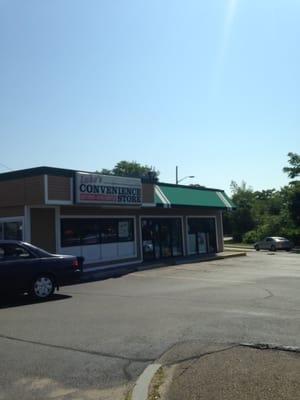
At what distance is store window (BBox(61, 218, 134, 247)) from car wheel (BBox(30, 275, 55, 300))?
7.66 metres

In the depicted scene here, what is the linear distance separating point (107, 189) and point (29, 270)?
29.0 ft

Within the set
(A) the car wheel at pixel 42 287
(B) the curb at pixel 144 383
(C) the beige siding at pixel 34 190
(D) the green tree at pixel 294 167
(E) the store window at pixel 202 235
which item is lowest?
(B) the curb at pixel 144 383

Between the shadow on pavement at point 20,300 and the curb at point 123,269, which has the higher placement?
the curb at point 123,269

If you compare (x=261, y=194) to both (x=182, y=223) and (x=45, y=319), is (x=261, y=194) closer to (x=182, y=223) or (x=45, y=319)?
(x=182, y=223)

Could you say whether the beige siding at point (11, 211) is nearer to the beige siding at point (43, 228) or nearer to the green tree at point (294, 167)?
the beige siding at point (43, 228)

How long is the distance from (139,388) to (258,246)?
42.0 meters

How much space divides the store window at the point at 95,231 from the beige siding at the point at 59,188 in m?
1.83

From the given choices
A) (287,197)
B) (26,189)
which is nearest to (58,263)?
(26,189)

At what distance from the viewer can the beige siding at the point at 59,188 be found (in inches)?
754

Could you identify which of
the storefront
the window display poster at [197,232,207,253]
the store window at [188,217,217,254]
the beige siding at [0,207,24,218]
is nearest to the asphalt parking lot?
the storefront

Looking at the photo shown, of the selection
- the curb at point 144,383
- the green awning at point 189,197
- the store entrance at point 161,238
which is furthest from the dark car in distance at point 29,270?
the store entrance at point 161,238

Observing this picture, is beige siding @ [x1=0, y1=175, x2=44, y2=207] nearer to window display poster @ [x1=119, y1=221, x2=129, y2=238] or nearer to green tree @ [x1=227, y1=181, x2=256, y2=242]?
window display poster @ [x1=119, y1=221, x2=129, y2=238]

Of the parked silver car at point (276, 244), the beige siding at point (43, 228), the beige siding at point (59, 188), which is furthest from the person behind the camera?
the parked silver car at point (276, 244)

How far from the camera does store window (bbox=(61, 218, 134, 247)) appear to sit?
845 inches
